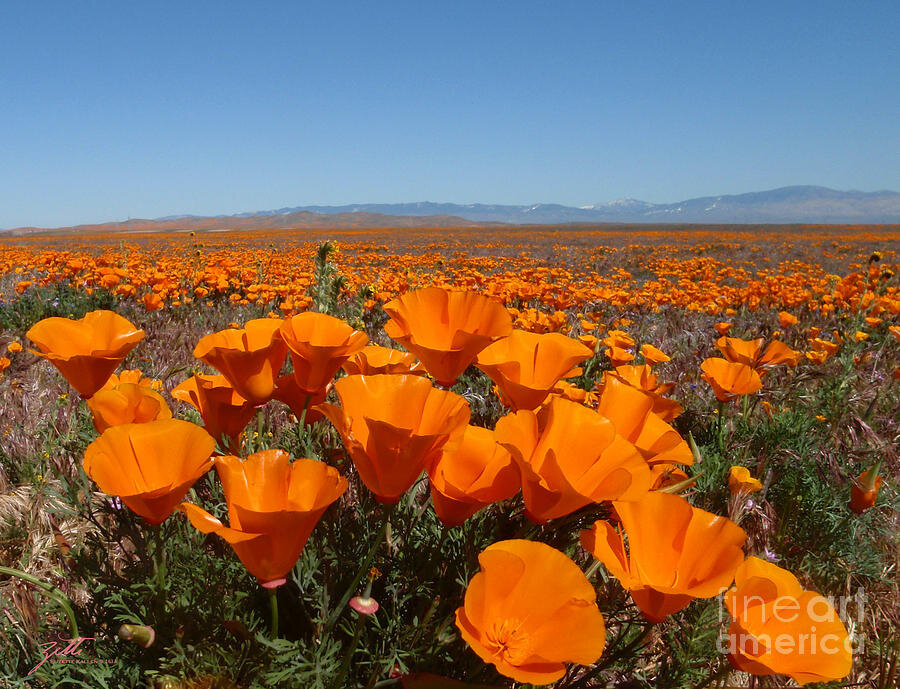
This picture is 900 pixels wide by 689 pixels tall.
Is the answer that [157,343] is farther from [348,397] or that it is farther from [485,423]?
[348,397]

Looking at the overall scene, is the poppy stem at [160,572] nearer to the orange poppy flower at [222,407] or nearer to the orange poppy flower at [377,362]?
the orange poppy flower at [222,407]

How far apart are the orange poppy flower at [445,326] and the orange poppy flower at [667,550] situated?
42 cm

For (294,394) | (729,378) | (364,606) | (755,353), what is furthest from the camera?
(755,353)

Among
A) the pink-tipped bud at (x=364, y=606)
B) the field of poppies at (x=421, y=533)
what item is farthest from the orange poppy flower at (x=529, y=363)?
the pink-tipped bud at (x=364, y=606)

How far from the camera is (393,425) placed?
0.88 meters

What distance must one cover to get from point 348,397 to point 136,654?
0.75 m

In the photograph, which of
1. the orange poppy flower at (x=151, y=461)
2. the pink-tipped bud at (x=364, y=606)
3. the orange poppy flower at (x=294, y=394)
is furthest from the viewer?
the orange poppy flower at (x=294, y=394)

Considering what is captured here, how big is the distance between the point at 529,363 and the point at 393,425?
486 millimetres

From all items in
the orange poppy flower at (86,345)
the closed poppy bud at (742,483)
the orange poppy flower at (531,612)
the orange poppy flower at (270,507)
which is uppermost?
the orange poppy flower at (86,345)

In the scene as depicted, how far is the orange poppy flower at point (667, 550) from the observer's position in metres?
0.77

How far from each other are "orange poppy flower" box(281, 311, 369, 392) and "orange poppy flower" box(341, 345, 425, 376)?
0.27 feet

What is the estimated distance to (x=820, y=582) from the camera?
182 centimetres
